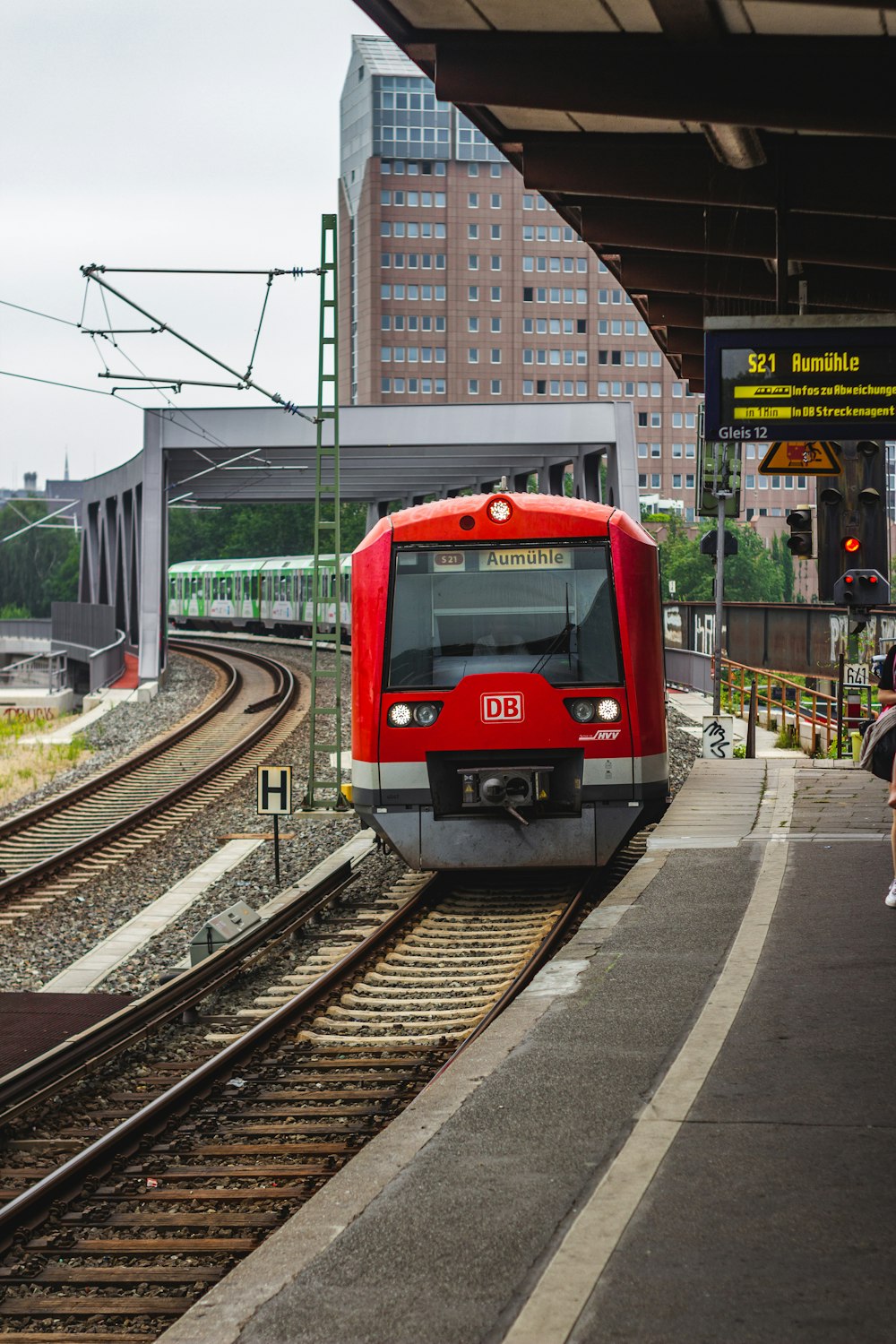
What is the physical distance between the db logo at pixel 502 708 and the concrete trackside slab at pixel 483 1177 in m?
3.30

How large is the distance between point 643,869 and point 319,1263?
254 inches

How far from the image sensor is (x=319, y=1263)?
4.20 m

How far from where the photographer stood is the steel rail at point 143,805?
50.0ft

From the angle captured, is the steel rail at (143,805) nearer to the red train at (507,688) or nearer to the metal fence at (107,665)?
the red train at (507,688)

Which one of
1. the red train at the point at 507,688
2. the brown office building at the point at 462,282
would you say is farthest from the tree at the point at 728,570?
the red train at the point at 507,688

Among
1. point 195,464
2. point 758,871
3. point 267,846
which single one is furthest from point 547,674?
point 195,464

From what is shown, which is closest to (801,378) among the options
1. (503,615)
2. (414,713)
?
(503,615)

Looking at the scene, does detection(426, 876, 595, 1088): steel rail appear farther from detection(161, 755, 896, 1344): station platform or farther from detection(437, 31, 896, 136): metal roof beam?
detection(437, 31, 896, 136): metal roof beam

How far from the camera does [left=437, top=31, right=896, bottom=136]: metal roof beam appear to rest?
8547mm

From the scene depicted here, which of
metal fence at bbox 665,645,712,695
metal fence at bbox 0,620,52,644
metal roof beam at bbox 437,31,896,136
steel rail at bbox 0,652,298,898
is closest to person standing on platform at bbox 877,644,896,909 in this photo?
metal roof beam at bbox 437,31,896,136

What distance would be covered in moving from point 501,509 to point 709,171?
8.99ft

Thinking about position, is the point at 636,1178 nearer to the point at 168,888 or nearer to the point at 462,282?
the point at 168,888

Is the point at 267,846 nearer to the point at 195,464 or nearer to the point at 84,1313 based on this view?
the point at 84,1313

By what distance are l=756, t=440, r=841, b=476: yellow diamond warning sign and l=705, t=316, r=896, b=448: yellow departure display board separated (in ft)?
14.7
